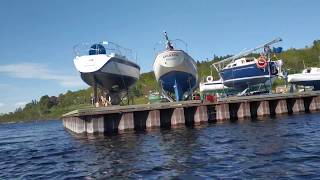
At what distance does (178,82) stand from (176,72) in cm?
238

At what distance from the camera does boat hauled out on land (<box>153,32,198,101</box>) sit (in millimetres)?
50438

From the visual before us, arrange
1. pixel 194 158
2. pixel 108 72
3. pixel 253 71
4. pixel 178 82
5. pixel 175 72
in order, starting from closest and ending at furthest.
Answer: pixel 194 158, pixel 108 72, pixel 175 72, pixel 178 82, pixel 253 71

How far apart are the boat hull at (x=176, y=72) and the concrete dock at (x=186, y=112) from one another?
6.76 meters

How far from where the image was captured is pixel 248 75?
6412 cm

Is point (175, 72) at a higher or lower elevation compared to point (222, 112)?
higher

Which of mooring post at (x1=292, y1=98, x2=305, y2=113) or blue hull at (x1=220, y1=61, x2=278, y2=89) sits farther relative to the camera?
blue hull at (x1=220, y1=61, x2=278, y2=89)

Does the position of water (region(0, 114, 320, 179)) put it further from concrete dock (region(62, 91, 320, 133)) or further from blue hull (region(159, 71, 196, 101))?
blue hull (region(159, 71, 196, 101))

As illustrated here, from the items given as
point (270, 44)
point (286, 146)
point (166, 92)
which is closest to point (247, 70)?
point (270, 44)

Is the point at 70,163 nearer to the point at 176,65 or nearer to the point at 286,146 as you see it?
the point at 286,146

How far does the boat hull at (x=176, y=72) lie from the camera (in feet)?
165

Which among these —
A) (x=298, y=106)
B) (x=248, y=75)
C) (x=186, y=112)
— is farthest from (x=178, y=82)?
(x=248, y=75)

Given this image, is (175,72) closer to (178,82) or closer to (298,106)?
(178,82)

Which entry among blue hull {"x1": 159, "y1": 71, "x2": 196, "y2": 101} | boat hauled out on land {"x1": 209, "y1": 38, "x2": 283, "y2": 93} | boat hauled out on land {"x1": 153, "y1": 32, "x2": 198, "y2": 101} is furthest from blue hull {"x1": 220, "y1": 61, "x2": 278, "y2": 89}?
blue hull {"x1": 159, "y1": 71, "x2": 196, "y2": 101}

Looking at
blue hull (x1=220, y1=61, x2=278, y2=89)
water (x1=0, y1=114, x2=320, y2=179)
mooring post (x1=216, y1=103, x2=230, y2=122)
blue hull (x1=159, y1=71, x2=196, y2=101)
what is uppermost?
blue hull (x1=220, y1=61, x2=278, y2=89)
